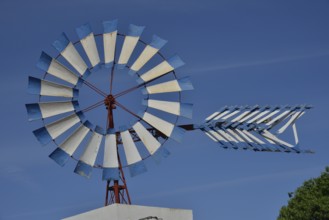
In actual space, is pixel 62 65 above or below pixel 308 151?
above

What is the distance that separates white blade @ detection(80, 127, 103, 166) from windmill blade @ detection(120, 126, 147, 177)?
0.63 meters

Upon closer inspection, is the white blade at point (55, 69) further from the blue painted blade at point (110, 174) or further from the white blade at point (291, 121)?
the white blade at point (291, 121)

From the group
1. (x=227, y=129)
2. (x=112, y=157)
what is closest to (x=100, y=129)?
(x=112, y=157)

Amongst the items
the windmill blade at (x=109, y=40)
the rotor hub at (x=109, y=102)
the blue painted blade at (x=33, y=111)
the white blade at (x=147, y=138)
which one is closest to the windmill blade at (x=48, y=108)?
the blue painted blade at (x=33, y=111)

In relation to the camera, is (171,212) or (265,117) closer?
(171,212)

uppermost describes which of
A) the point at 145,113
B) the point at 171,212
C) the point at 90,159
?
the point at 145,113

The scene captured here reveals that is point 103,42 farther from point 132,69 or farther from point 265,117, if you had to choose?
point 265,117

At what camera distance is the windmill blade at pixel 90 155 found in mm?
19469

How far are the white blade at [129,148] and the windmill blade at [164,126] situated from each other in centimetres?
73

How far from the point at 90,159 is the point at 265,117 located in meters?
5.49

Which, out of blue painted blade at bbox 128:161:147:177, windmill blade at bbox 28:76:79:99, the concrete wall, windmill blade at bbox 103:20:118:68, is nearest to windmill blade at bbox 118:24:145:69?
windmill blade at bbox 103:20:118:68

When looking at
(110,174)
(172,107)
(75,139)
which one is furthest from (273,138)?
(75,139)

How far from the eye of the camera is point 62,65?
20297 millimetres

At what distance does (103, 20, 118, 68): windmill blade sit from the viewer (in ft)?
67.1
